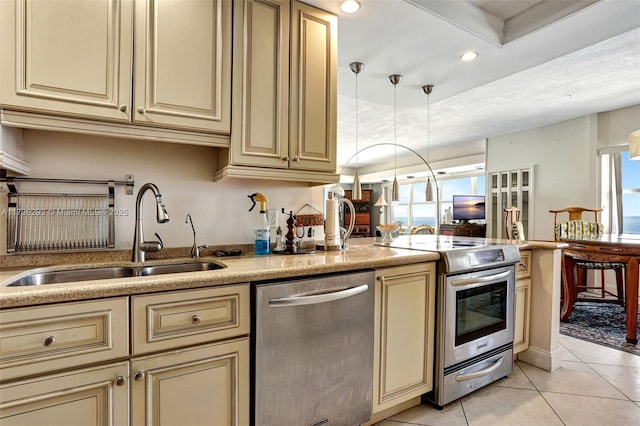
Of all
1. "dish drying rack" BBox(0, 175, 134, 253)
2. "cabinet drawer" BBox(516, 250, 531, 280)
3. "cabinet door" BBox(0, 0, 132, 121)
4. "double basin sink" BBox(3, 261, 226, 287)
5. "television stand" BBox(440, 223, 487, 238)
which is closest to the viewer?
"cabinet door" BBox(0, 0, 132, 121)

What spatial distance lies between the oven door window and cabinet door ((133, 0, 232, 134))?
1693mm

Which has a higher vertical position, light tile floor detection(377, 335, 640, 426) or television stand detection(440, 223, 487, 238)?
television stand detection(440, 223, 487, 238)

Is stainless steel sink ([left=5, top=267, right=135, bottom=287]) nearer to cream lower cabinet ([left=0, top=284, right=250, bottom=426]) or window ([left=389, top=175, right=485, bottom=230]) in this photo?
cream lower cabinet ([left=0, top=284, right=250, bottom=426])

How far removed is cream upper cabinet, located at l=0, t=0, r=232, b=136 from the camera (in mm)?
1286

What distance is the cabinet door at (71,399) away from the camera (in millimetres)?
977

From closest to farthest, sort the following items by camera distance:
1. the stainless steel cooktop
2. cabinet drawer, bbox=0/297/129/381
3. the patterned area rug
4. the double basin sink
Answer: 1. cabinet drawer, bbox=0/297/129/381
2. the double basin sink
3. the stainless steel cooktop
4. the patterned area rug

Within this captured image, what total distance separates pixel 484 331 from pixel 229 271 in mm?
1668

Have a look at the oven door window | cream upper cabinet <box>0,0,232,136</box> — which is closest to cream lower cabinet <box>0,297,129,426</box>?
cream upper cabinet <box>0,0,232,136</box>

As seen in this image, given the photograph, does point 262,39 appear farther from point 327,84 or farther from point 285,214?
point 285,214

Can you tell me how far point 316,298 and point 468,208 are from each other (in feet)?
20.0

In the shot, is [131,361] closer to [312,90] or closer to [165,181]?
[165,181]

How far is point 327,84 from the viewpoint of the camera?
1.99 metres

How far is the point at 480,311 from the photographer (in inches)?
81.3

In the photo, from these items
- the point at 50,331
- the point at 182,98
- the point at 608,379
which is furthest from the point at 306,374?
the point at 608,379
